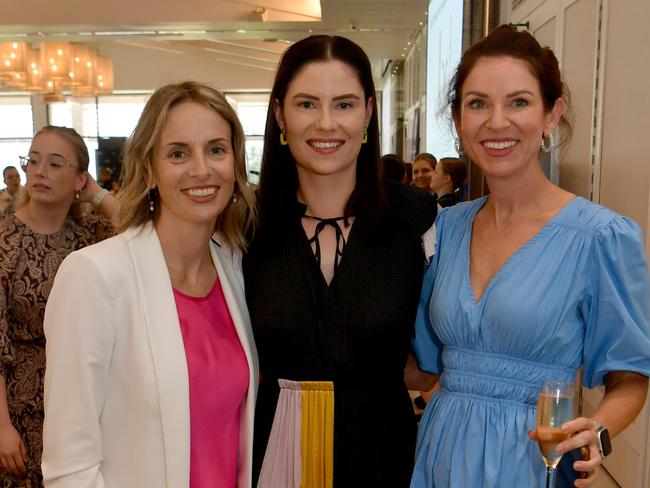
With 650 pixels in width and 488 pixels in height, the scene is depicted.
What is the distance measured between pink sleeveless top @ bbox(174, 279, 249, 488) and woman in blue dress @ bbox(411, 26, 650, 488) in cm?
51

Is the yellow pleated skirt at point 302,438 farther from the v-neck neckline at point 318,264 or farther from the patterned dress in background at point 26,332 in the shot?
the patterned dress in background at point 26,332

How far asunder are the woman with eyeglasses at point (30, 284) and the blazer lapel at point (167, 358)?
949 mm

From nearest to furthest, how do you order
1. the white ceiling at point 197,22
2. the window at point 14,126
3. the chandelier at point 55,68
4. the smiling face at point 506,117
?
the smiling face at point 506,117 < the white ceiling at point 197,22 < the chandelier at point 55,68 < the window at point 14,126

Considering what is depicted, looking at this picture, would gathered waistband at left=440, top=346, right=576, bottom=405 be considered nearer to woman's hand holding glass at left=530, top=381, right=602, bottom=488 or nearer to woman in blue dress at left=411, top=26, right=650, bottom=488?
woman in blue dress at left=411, top=26, right=650, bottom=488

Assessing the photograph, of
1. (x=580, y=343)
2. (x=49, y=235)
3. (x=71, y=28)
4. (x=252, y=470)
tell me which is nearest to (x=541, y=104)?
(x=580, y=343)

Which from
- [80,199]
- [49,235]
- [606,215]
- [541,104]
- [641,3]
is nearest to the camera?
[606,215]

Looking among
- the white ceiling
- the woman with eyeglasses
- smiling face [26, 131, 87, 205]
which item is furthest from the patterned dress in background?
the white ceiling

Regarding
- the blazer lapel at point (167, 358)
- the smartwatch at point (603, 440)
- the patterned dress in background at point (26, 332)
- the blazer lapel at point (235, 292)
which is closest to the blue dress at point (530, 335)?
the smartwatch at point (603, 440)

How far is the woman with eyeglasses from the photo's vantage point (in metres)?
2.33

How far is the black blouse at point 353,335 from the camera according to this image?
1.78 metres

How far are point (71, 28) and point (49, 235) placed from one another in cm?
775

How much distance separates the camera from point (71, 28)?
30.2ft

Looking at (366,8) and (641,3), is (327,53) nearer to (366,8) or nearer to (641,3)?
(641,3)

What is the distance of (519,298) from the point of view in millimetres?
1543
